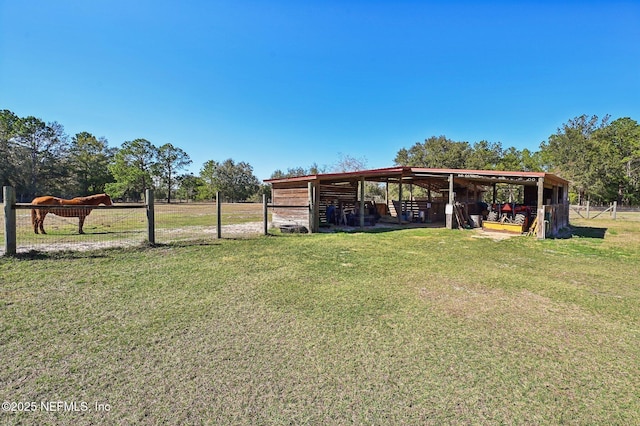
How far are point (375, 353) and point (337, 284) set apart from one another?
2025 millimetres

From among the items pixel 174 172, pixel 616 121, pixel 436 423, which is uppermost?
pixel 616 121

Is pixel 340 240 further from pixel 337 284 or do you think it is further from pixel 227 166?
pixel 227 166

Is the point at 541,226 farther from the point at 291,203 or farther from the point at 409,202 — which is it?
the point at 291,203

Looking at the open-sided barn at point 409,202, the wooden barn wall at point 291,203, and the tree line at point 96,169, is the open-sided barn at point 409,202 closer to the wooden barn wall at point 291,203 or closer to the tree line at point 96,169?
the wooden barn wall at point 291,203

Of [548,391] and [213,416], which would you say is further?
[548,391]

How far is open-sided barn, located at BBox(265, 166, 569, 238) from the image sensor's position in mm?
11125

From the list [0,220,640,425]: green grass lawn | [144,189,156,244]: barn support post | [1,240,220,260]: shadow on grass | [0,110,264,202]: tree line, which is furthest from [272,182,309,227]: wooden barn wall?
[0,110,264,202]: tree line

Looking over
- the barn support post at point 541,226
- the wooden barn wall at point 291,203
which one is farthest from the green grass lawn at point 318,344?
the wooden barn wall at point 291,203

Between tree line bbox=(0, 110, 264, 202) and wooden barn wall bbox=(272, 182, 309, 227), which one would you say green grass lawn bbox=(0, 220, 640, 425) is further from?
tree line bbox=(0, 110, 264, 202)

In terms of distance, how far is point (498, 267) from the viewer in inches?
234

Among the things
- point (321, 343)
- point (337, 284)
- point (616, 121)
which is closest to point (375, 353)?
point (321, 343)

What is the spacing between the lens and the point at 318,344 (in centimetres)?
280

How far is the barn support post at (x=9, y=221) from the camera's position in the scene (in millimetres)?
5809

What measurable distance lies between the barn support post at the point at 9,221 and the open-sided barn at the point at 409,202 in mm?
7095
